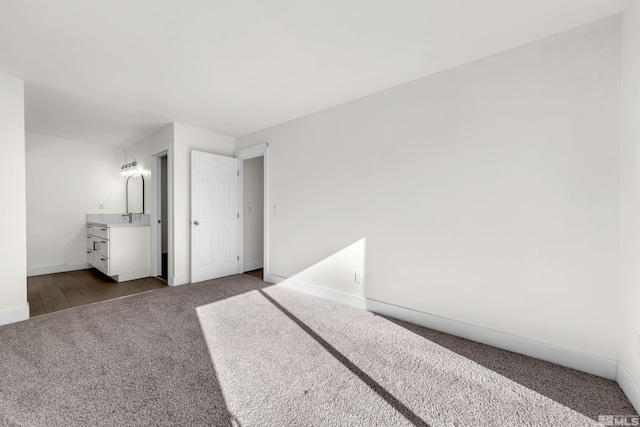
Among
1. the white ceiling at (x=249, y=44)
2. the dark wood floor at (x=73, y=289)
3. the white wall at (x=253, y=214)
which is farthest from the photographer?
the white wall at (x=253, y=214)

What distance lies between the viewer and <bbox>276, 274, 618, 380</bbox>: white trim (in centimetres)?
179

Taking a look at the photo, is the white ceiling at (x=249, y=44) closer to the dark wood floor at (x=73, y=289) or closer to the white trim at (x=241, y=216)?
the white trim at (x=241, y=216)

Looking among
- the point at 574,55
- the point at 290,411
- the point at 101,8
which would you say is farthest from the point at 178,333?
the point at 574,55

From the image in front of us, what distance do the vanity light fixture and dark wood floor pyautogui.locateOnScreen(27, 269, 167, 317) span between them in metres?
1.97

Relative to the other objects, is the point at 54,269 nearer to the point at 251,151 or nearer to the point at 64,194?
the point at 64,194

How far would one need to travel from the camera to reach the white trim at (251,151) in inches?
162

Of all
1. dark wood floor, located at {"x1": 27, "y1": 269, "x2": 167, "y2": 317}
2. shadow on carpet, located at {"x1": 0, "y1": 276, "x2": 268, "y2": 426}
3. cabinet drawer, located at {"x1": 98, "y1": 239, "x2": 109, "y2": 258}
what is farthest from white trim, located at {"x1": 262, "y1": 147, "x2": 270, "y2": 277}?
cabinet drawer, located at {"x1": 98, "y1": 239, "x2": 109, "y2": 258}

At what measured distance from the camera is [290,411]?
1.45 m

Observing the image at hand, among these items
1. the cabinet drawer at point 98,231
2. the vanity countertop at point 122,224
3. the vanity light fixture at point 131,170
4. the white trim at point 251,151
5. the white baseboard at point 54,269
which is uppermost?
the white trim at point 251,151

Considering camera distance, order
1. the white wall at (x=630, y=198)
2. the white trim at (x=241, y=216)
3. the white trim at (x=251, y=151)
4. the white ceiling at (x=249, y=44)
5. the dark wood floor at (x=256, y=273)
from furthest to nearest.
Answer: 1. the white trim at (x=241, y=216)
2. the dark wood floor at (x=256, y=273)
3. the white trim at (x=251, y=151)
4. the white ceiling at (x=249, y=44)
5. the white wall at (x=630, y=198)

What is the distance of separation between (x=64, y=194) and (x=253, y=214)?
3517 millimetres

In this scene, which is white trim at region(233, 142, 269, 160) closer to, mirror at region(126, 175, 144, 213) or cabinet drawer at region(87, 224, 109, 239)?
mirror at region(126, 175, 144, 213)

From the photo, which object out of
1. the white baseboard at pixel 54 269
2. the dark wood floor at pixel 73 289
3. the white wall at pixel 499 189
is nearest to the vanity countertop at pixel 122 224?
the dark wood floor at pixel 73 289

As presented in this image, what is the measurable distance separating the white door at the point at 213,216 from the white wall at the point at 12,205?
5.59 ft
